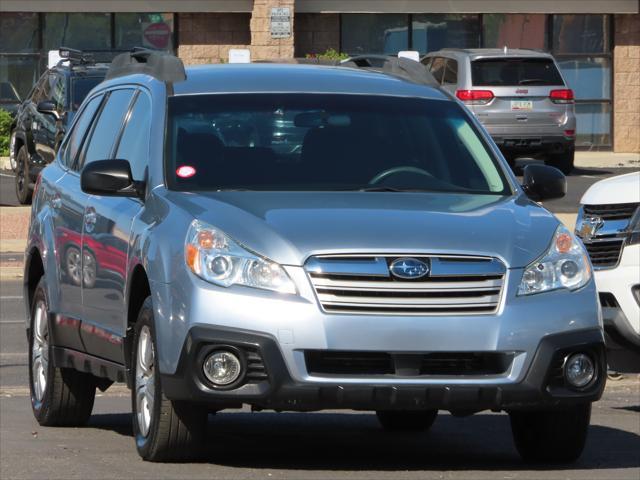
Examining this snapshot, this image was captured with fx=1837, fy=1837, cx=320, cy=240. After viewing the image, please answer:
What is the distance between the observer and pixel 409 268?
7309 millimetres

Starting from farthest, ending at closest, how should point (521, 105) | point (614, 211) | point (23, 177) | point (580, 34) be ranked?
point (580, 34), point (521, 105), point (23, 177), point (614, 211)

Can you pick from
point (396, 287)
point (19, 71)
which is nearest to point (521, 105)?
point (19, 71)

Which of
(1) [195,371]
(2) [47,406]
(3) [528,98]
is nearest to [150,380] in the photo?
(1) [195,371]

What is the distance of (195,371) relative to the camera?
7.35m

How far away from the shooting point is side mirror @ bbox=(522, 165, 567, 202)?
8508mm

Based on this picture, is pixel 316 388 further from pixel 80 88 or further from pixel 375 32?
pixel 375 32

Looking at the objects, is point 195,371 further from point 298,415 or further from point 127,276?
point 298,415

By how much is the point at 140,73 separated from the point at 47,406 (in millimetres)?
1795

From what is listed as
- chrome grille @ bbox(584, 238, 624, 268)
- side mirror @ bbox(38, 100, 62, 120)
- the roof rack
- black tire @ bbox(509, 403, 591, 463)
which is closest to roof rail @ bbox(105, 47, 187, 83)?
black tire @ bbox(509, 403, 591, 463)

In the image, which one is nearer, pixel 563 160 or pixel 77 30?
pixel 563 160

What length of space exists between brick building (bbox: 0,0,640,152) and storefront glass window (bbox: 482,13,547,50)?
20 millimetres

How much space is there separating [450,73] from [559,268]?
20.6m

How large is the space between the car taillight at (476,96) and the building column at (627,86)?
9.45 m

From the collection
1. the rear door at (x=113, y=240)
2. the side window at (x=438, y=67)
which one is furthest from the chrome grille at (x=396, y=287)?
the side window at (x=438, y=67)
